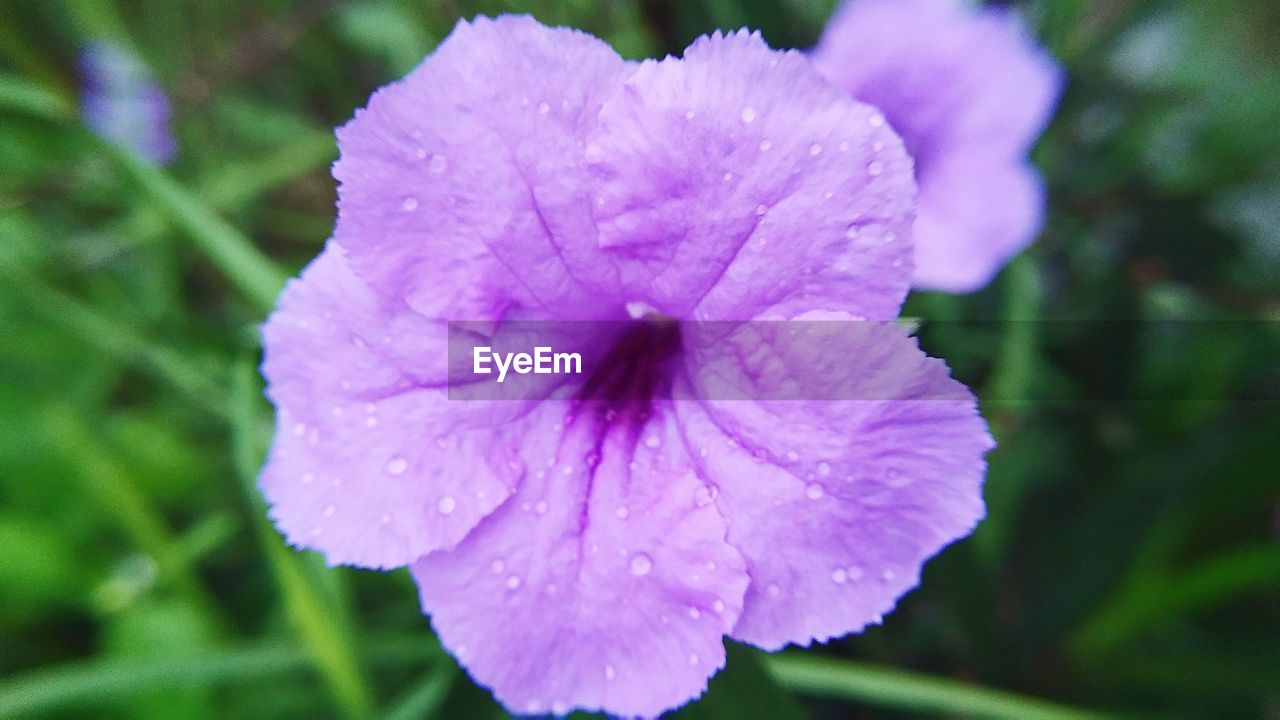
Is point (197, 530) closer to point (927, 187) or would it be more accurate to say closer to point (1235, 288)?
point (927, 187)

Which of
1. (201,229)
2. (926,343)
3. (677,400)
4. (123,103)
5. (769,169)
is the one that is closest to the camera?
(769,169)

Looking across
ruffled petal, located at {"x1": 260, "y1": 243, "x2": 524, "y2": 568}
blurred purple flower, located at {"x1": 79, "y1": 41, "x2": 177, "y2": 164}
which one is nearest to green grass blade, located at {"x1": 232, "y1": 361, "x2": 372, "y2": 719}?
ruffled petal, located at {"x1": 260, "y1": 243, "x2": 524, "y2": 568}

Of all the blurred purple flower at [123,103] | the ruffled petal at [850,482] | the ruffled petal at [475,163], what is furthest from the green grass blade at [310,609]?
the blurred purple flower at [123,103]

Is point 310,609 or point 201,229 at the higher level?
point 201,229

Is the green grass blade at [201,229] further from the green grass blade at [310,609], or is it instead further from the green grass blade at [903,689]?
the green grass blade at [903,689]

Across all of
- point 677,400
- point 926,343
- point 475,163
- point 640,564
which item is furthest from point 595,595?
point 926,343

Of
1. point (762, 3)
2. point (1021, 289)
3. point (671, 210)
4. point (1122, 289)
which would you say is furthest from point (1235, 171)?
point (671, 210)

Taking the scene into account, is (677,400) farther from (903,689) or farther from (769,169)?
(903,689)
